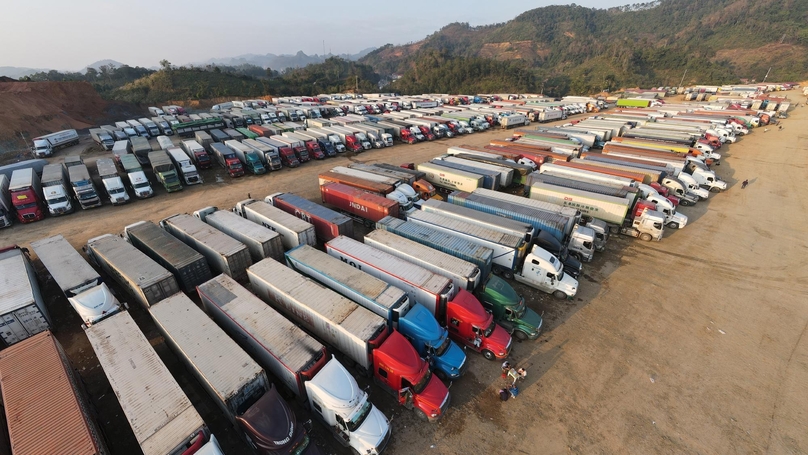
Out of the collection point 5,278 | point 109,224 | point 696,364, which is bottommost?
point 696,364

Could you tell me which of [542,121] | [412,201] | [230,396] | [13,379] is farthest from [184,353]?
[542,121]

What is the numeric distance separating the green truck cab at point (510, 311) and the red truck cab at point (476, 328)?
1.10 m

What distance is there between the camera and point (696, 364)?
15555 millimetres

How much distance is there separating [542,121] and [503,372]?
7610cm

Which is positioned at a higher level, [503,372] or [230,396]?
[230,396]

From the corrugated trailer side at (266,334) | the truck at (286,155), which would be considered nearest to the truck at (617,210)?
the corrugated trailer side at (266,334)

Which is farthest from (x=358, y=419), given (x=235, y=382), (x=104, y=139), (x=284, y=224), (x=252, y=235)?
(x=104, y=139)

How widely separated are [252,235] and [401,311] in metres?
12.6

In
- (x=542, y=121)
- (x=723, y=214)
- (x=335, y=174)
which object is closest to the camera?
(x=723, y=214)

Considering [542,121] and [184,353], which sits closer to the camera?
[184,353]

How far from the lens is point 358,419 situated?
11445 mm

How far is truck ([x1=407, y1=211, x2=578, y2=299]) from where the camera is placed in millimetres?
19344

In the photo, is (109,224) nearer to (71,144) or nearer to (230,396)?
(230,396)

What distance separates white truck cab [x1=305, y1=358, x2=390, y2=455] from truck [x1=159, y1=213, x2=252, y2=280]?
1096cm
